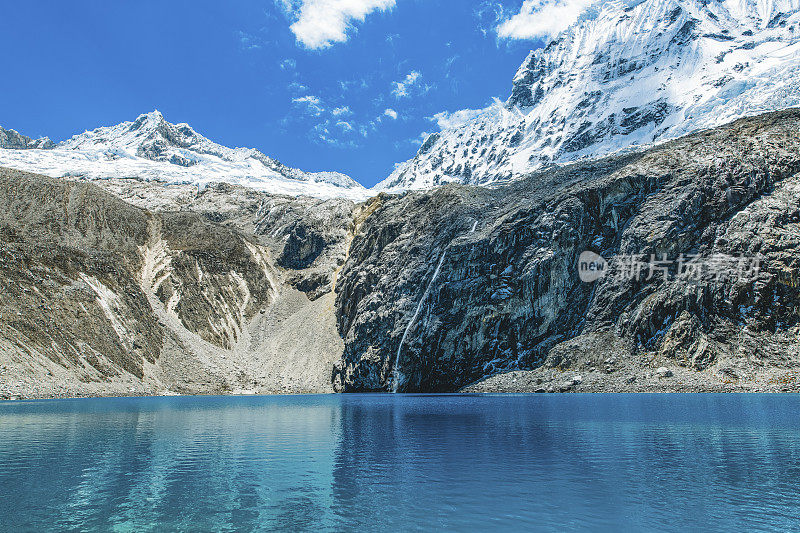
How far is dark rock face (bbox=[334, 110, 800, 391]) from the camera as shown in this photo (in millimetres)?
79188

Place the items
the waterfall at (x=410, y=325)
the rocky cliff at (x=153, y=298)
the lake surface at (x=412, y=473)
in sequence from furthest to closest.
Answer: the waterfall at (x=410, y=325)
the rocky cliff at (x=153, y=298)
the lake surface at (x=412, y=473)

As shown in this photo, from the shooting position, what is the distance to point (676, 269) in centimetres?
8706

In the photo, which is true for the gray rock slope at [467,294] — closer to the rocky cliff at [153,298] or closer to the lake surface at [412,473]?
the rocky cliff at [153,298]

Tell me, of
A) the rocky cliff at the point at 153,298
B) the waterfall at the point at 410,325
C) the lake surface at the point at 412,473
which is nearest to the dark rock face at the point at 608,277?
the waterfall at the point at 410,325

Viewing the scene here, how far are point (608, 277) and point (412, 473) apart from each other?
7531 cm

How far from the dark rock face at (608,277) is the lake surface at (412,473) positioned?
122ft

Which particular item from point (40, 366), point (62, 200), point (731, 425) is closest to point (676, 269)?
point (731, 425)

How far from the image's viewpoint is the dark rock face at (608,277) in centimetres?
7919

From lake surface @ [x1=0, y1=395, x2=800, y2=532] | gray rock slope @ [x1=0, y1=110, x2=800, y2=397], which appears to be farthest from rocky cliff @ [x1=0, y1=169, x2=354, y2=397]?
lake surface @ [x1=0, y1=395, x2=800, y2=532]

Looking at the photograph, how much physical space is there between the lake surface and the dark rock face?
37.1 meters

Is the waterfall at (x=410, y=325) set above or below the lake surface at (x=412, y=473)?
above

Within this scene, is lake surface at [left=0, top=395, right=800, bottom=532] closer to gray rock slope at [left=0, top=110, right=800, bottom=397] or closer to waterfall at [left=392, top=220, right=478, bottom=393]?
gray rock slope at [left=0, top=110, right=800, bottom=397]

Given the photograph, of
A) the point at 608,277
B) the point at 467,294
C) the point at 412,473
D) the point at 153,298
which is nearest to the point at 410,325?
the point at 467,294

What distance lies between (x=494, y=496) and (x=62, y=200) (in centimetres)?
14003
